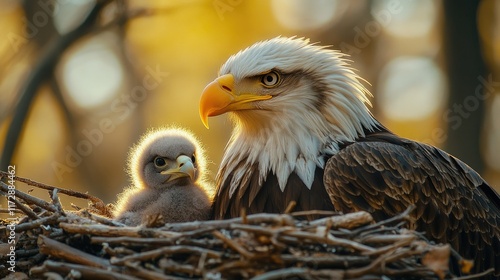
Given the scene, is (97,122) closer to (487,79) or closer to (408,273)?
(487,79)

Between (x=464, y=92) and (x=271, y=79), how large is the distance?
25.7ft

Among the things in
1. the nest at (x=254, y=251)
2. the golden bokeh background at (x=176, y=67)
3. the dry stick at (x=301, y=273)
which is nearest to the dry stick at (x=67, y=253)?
the nest at (x=254, y=251)

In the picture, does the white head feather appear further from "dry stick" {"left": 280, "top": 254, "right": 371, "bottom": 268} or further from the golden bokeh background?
the golden bokeh background

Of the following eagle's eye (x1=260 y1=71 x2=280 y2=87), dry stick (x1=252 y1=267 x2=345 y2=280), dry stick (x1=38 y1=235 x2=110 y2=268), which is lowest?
dry stick (x1=252 y1=267 x2=345 y2=280)

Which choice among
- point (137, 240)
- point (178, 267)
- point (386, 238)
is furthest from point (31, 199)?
point (386, 238)

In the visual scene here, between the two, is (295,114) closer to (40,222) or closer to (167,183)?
(167,183)

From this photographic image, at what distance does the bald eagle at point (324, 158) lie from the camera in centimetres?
572

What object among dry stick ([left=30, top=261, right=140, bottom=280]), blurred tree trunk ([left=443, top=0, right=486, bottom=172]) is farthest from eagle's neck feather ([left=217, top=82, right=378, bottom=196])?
blurred tree trunk ([left=443, top=0, right=486, bottom=172])

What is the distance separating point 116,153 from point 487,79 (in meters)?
6.59

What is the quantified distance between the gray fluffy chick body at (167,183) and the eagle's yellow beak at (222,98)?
0.39 meters

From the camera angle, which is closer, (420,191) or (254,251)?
(254,251)

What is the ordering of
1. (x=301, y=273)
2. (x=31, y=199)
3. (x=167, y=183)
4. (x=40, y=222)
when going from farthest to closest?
(x=167, y=183) → (x=31, y=199) → (x=40, y=222) → (x=301, y=273)

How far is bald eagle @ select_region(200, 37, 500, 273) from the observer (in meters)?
5.72

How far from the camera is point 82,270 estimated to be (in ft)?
15.0
